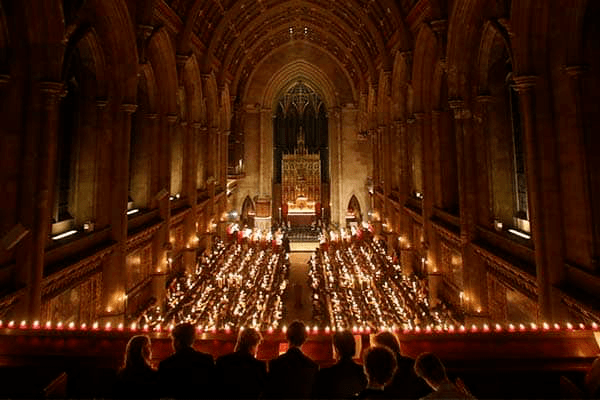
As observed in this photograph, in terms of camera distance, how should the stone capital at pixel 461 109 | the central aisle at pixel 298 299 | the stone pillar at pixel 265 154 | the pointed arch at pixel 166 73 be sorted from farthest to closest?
the stone pillar at pixel 265 154 → the pointed arch at pixel 166 73 → the central aisle at pixel 298 299 → the stone capital at pixel 461 109

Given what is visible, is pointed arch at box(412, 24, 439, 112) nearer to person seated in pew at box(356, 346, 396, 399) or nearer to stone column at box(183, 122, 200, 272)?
stone column at box(183, 122, 200, 272)

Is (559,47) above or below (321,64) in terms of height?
below

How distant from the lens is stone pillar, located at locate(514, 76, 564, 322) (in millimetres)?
6312

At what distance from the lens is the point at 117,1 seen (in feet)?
31.1

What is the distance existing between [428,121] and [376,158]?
10.2 metres

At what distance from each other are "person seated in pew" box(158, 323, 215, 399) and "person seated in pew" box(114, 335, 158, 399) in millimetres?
79

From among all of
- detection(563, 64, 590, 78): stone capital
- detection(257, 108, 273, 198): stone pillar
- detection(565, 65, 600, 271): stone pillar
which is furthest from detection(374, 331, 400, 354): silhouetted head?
detection(257, 108, 273, 198): stone pillar

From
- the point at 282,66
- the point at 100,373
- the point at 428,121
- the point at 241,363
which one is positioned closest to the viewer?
the point at 241,363

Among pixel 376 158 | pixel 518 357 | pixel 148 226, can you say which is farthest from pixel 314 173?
pixel 518 357

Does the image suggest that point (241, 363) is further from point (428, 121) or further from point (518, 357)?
point (428, 121)

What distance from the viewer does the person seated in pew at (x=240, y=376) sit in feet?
8.91

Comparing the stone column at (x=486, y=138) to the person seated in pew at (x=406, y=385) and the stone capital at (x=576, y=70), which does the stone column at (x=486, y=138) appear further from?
the person seated in pew at (x=406, y=385)

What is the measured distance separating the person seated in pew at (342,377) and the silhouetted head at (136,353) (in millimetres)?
1367

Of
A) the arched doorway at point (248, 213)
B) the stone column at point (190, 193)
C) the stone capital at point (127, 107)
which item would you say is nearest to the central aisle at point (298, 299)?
the stone column at point (190, 193)
